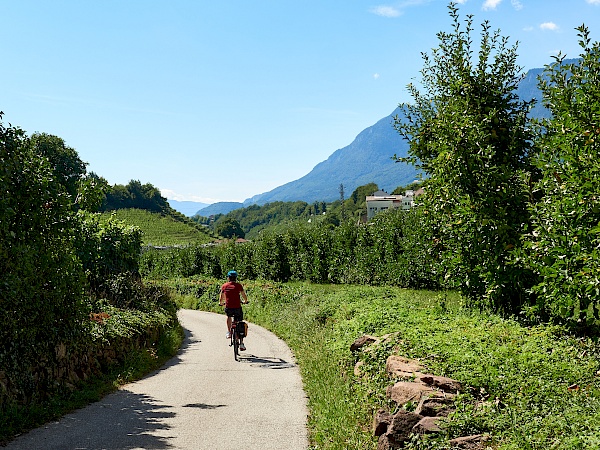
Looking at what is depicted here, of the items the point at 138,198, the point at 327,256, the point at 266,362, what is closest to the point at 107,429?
the point at 266,362

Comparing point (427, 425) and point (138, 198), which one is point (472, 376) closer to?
point (427, 425)

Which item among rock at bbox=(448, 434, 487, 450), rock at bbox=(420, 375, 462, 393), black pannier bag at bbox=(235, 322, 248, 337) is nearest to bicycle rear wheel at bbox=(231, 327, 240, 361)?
black pannier bag at bbox=(235, 322, 248, 337)

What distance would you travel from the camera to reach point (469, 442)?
17.9 ft

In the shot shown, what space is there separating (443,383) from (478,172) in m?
6.18

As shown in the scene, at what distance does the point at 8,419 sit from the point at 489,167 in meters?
9.86

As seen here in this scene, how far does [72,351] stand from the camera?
9961mm

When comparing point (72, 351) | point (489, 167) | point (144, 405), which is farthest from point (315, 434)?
point (489, 167)

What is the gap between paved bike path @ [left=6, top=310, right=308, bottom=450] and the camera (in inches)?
284

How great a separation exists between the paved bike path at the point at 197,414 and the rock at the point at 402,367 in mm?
1556

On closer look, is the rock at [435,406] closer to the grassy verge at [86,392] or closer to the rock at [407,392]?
the rock at [407,392]

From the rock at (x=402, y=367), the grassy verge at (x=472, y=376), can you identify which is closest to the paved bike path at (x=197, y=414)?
the grassy verge at (x=472, y=376)

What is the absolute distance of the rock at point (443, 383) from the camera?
674 cm

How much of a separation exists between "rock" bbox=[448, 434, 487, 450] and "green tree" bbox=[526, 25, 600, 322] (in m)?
3.94

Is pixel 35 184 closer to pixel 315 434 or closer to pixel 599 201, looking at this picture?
pixel 315 434
